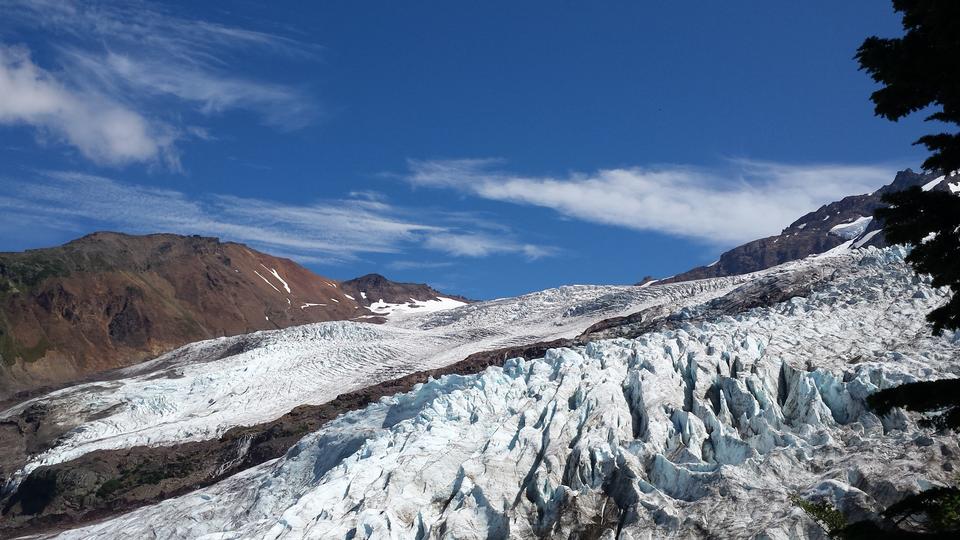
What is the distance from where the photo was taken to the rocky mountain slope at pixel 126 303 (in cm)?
10419

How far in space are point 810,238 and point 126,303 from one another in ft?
363

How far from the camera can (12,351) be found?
100m

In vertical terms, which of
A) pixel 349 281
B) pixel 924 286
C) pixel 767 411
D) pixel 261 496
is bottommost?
pixel 261 496

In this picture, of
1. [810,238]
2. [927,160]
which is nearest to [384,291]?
[810,238]

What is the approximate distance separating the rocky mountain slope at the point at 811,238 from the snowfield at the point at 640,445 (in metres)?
94.0

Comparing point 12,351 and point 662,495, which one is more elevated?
point 12,351

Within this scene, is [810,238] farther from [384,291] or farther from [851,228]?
[384,291]

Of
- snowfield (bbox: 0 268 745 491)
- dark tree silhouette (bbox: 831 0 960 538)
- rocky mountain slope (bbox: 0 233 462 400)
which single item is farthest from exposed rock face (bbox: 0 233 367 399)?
dark tree silhouette (bbox: 831 0 960 538)

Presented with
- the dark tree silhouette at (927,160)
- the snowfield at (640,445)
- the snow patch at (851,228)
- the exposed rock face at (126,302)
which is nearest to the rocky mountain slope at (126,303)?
the exposed rock face at (126,302)

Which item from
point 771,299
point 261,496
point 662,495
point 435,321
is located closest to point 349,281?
point 435,321

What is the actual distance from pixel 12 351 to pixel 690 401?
9439 cm

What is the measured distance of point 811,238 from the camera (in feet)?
461

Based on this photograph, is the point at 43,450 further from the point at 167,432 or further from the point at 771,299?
the point at 771,299

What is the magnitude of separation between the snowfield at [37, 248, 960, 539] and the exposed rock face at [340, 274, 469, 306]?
400 ft
